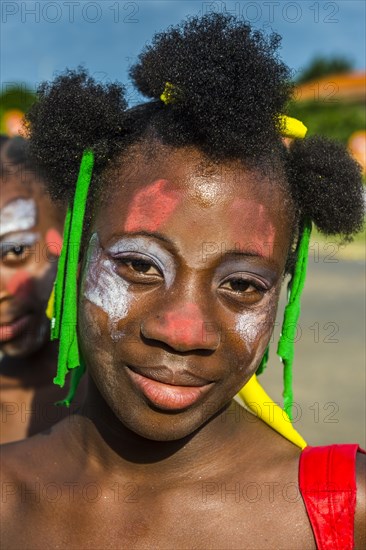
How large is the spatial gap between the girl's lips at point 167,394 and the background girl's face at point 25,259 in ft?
4.90

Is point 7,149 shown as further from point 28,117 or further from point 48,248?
point 28,117

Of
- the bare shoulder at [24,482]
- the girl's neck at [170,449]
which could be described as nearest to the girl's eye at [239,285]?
the girl's neck at [170,449]

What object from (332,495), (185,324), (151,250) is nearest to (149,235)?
(151,250)

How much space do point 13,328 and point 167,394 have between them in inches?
62.7

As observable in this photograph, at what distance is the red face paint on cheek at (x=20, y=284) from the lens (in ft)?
12.0

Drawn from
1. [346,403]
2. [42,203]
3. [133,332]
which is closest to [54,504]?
[133,332]

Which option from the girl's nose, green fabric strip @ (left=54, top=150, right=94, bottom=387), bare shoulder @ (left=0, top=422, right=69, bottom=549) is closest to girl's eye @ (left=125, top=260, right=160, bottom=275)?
the girl's nose

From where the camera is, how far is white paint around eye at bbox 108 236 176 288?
2309mm

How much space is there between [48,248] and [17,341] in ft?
1.48

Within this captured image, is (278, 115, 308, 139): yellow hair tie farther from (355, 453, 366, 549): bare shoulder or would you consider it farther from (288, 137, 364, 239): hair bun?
(355, 453, 366, 549): bare shoulder

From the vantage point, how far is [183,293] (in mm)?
2285

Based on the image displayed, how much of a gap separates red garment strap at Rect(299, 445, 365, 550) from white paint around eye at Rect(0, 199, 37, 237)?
1.86 metres

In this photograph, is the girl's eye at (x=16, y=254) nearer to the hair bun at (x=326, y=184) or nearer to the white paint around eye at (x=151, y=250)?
the white paint around eye at (x=151, y=250)

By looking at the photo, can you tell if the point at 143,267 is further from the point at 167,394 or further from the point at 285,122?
the point at 285,122
